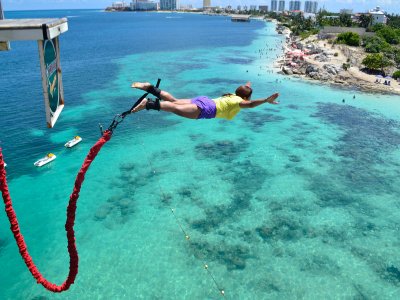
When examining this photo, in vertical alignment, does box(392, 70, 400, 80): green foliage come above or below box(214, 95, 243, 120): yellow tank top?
below

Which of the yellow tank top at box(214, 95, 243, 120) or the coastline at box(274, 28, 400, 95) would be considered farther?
the coastline at box(274, 28, 400, 95)

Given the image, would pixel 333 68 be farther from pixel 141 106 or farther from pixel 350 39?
pixel 141 106

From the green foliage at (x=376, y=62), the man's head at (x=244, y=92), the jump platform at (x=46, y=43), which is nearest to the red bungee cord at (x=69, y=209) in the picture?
the jump platform at (x=46, y=43)

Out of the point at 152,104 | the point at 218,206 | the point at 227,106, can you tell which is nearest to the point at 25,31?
the point at 152,104

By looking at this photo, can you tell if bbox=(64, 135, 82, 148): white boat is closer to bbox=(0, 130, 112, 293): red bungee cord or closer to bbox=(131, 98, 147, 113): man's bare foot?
bbox=(0, 130, 112, 293): red bungee cord

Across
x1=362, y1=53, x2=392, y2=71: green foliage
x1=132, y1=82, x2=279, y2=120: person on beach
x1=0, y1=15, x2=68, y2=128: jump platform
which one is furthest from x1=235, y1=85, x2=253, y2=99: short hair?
x1=362, y1=53, x2=392, y2=71: green foliage
